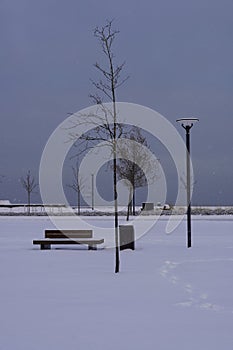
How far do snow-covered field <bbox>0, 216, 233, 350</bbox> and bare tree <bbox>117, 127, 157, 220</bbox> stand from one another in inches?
930

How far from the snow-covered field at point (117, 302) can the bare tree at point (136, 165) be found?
23619 mm

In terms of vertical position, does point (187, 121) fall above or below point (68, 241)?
above

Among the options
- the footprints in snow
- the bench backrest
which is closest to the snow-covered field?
the footprints in snow

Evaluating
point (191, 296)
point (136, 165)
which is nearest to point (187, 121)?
point (191, 296)

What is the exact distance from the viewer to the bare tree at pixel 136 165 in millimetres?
37688

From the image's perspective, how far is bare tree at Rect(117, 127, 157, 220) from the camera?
124 ft

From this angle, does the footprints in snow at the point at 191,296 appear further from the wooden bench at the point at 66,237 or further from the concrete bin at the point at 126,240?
the wooden bench at the point at 66,237

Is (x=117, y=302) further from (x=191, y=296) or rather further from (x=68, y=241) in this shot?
(x=68, y=241)

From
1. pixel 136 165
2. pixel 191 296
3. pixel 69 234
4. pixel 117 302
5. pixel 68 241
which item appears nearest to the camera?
pixel 117 302

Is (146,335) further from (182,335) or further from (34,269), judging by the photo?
(34,269)

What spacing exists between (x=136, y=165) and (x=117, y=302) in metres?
30.7

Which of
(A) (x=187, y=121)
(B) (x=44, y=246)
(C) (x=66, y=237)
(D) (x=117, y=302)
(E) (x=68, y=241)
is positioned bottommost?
(D) (x=117, y=302)

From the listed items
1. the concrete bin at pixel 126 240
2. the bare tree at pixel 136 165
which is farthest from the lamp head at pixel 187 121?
the bare tree at pixel 136 165

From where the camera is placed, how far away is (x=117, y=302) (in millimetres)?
8000
